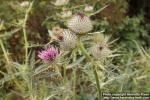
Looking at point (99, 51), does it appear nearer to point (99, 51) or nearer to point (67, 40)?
point (99, 51)

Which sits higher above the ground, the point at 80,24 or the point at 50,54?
the point at 80,24

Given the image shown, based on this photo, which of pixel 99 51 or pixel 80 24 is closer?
pixel 80 24

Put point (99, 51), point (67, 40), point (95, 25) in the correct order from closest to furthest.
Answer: point (67, 40) → point (99, 51) → point (95, 25)

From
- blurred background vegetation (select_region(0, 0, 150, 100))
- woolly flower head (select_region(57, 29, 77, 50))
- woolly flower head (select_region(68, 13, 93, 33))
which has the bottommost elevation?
blurred background vegetation (select_region(0, 0, 150, 100))

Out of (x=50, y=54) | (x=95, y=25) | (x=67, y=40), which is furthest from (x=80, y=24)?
(x=95, y=25)

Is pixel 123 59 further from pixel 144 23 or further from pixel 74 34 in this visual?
pixel 74 34

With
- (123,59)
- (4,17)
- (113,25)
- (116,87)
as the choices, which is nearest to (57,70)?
(116,87)

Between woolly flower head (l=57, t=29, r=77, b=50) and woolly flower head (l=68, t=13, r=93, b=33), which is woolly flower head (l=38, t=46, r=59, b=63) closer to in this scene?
woolly flower head (l=57, t=29, r=77, b=50)

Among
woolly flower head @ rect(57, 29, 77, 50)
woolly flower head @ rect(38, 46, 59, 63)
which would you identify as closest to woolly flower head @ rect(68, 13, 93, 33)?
woolly flower head @ rect(57, 29, 77, 50)

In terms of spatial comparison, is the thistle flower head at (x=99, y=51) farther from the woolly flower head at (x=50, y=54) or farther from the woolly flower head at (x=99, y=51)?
the woolly flower head at (x=50, y=54)
